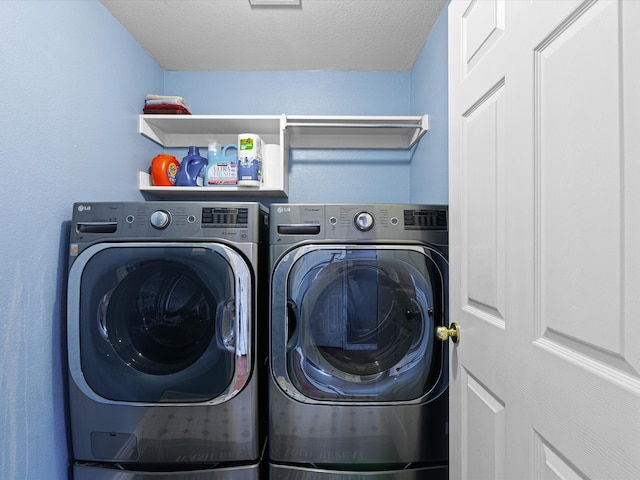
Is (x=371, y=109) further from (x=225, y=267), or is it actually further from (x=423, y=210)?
(x=225, y=267)

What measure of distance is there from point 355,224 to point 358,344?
0.49 m

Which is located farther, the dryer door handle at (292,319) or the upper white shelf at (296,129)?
the upper white shelf at (296,129)

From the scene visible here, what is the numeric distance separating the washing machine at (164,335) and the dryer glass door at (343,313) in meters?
0.19

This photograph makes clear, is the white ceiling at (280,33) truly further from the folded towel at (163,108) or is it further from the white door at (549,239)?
the white door at (549,239)

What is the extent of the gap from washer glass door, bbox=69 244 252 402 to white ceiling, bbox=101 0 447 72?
3.91 ft

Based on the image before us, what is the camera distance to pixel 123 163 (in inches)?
70.7

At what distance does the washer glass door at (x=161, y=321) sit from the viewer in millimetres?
1334

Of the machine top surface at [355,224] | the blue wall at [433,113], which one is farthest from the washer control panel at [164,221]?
the blue wall at [433,113]

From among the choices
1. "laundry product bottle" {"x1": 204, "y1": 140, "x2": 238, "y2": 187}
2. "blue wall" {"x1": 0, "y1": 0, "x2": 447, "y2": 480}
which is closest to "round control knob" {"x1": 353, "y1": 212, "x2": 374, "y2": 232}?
"blue wall" {"x1": 0, "y1": 0, "x2": 447, "y2": 480}

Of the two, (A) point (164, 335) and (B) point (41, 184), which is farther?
(A) point (164, 335)

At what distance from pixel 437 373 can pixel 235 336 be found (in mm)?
819

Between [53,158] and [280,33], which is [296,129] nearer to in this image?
[280,33]

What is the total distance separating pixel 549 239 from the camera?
0.68 meters

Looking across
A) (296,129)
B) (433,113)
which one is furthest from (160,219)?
(433,113)
